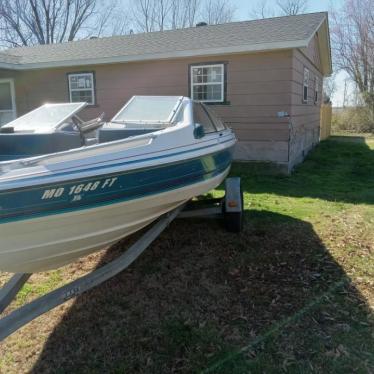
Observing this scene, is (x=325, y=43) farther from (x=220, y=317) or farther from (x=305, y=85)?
(x=220, y=317)

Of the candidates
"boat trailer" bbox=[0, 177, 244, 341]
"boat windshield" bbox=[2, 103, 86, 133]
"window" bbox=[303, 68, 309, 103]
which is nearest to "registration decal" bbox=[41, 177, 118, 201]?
"boat trailer" bbox=[0, 177, 244, 341]

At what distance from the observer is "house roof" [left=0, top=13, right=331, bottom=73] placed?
944 cm

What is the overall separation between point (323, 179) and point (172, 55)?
16.3ft

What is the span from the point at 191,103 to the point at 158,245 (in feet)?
6.09

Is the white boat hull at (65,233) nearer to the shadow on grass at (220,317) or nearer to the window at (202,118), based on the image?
the shadow on grass at (220,317)

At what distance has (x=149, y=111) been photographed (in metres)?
4.82

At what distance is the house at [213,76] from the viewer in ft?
31.5

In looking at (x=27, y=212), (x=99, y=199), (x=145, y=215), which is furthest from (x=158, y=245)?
(x=27, y=212)

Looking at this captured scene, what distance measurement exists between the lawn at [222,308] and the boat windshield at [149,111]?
1.61 metres

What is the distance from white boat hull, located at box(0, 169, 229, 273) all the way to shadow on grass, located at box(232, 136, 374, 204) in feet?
16.2

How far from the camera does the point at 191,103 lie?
4.89 meters

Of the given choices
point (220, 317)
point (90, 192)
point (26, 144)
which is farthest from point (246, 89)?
point (90, 192)

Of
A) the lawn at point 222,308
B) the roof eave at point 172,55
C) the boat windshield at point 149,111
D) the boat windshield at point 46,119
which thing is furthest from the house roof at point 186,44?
the boat windshield at point 46,119

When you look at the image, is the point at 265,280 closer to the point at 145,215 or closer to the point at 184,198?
the point at 184,198
